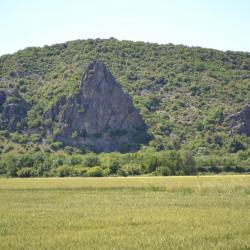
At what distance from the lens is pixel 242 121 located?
643 ft

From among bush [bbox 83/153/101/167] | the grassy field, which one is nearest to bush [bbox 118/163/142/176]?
bush [bbox 83/153/101/167]

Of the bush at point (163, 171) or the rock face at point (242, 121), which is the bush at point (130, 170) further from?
the rock face at point (242, 121)

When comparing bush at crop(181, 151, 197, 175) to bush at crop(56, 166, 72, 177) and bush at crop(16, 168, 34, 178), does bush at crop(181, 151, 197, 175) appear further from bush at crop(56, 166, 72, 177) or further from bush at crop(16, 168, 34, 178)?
bush at crop(16, 168, 34, 178)

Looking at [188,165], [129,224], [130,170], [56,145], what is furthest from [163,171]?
[56,145]

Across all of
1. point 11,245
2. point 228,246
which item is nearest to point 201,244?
point 228,246

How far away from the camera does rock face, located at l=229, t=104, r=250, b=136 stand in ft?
641

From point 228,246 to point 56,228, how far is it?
345 inches

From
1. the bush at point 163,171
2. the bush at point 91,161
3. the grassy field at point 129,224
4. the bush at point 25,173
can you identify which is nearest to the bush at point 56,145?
the bush at point 91,161

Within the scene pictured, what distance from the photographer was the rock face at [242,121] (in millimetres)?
195250

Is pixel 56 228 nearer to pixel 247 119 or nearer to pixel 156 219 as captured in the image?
pixel 156 219

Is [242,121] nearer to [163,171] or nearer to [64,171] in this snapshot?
[64,171]

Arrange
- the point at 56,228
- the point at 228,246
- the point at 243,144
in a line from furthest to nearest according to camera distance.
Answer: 1. the point at 243,144
2. the point at 56,228
3. the point at 228,246

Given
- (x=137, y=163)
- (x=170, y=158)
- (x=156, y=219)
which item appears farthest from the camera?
(x=137, y=163)

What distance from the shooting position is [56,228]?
25.6m
